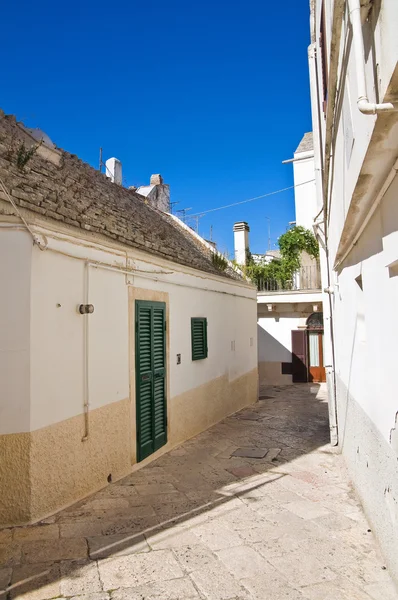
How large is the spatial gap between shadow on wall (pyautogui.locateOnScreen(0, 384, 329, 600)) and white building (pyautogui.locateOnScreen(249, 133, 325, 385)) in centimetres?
944

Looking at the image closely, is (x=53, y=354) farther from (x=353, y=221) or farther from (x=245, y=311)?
(x=245, y=311)

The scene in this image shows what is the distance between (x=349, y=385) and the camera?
20.9ft

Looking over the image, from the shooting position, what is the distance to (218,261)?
12.9m

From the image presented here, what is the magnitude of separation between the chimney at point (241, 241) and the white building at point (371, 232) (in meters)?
14.6

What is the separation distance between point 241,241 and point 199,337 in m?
11.8

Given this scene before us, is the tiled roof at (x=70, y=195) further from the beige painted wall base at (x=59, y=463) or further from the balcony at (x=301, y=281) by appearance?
the balcony at (x=301, y=281)

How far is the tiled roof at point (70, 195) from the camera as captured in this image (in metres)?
5.48

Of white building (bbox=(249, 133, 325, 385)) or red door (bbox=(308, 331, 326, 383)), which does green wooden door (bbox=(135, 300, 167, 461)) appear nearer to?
white building (bbox=(249, 133, 325, 385))

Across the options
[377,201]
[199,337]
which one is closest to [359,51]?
[377,201]

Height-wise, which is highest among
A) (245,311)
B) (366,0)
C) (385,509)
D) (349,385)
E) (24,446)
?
(366,0)

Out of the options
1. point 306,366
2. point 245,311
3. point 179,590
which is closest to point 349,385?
point 179,590

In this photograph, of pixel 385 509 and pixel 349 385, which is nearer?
pixel 385 509

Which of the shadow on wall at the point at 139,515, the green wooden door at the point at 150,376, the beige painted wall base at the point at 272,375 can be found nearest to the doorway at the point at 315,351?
the beige painted wall base at the point at 272,375

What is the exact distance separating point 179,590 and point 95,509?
1.99 metres
